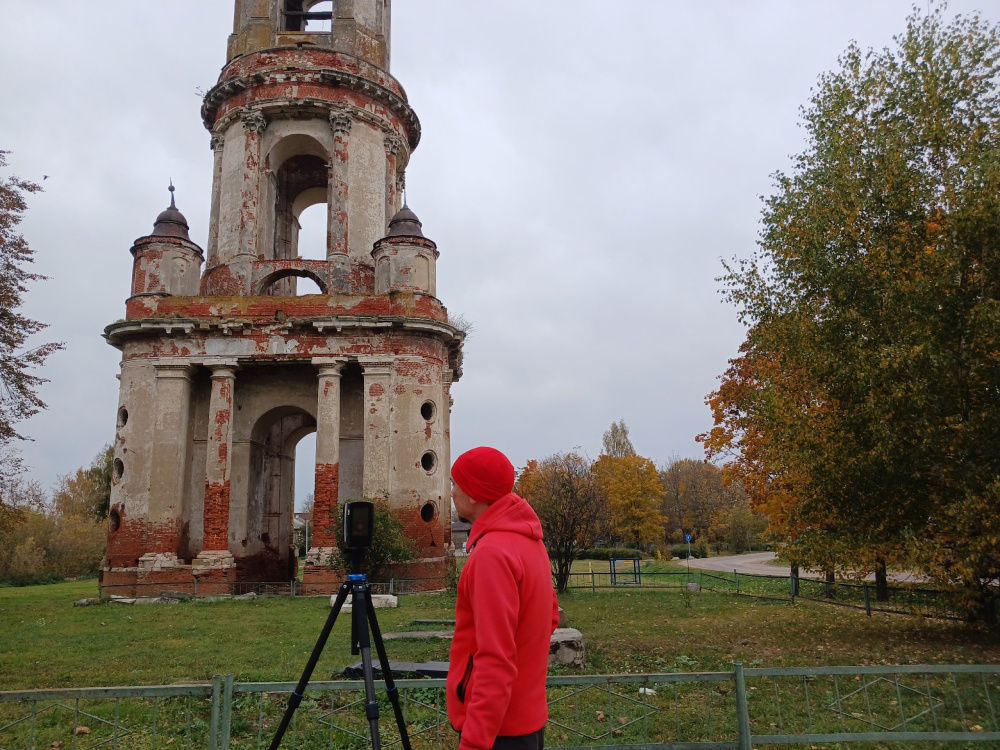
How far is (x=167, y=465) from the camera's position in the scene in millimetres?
22500

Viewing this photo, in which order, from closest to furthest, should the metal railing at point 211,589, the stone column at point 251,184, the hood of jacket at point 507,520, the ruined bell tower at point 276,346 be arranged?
the hood of jacket at point 507,520
the metal railing at point 211,589
the ruined bell tower at point 276,346
the stone column at point 251,184

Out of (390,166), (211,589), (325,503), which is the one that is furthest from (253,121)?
(211,589)

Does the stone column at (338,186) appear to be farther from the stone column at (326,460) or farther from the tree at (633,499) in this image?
the tree at (633,499)

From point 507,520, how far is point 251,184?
24.9m

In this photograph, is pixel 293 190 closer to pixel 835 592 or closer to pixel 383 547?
pixel 383 547

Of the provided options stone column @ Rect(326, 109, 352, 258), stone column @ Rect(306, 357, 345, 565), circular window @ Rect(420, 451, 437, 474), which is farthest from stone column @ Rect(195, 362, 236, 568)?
circular window @ Rect(420, 451, 437, 474)

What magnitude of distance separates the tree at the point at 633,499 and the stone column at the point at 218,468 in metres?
30.4

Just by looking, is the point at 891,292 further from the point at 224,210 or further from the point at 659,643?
the point at 224,210

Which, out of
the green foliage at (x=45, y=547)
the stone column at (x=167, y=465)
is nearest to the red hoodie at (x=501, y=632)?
the stone column at (x=167, y=465)

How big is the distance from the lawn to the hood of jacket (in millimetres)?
6326

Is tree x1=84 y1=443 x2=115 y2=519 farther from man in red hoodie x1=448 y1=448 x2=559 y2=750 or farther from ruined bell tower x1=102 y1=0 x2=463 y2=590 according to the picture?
man in red hoodie x1=448 y1=448 x2=559 y2=750

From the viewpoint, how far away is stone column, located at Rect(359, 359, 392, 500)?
22.5 m

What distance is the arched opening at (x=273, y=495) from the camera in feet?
80.7

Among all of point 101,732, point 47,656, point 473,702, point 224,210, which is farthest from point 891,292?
point 224,210
